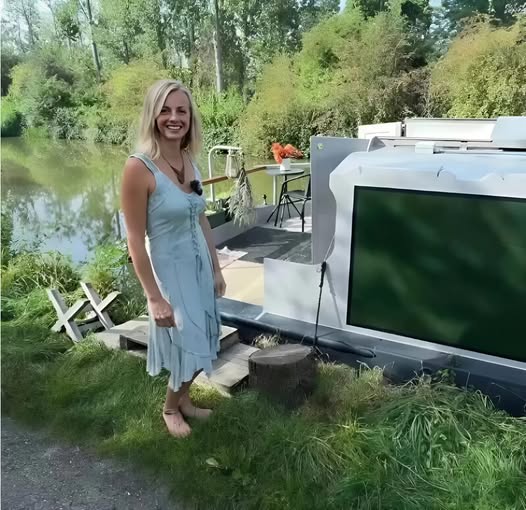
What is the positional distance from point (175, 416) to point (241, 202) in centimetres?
334

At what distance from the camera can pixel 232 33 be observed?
2147 cm

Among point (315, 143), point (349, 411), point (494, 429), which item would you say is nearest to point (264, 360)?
point (349, 411)

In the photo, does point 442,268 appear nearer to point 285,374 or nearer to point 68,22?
point 285,374

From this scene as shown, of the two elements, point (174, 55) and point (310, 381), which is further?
point (174, 55)

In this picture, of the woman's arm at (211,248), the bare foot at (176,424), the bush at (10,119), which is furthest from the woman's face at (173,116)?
the bush at (10,119)

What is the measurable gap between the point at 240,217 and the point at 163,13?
19.0 m

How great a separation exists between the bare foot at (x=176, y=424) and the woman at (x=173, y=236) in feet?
0.79

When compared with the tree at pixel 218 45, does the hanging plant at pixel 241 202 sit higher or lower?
lower

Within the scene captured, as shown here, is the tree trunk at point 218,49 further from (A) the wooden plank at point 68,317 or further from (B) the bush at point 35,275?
(A) the wooden plank at point 68,317

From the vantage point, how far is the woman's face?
1972mm

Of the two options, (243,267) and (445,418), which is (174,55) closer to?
(243,267)

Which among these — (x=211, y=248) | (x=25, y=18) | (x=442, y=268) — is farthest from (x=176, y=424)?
(x=25, y=18)

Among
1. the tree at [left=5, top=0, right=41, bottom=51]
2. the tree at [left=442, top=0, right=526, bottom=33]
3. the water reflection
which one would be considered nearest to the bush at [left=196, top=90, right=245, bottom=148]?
the water reflection

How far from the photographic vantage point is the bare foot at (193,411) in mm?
2607
